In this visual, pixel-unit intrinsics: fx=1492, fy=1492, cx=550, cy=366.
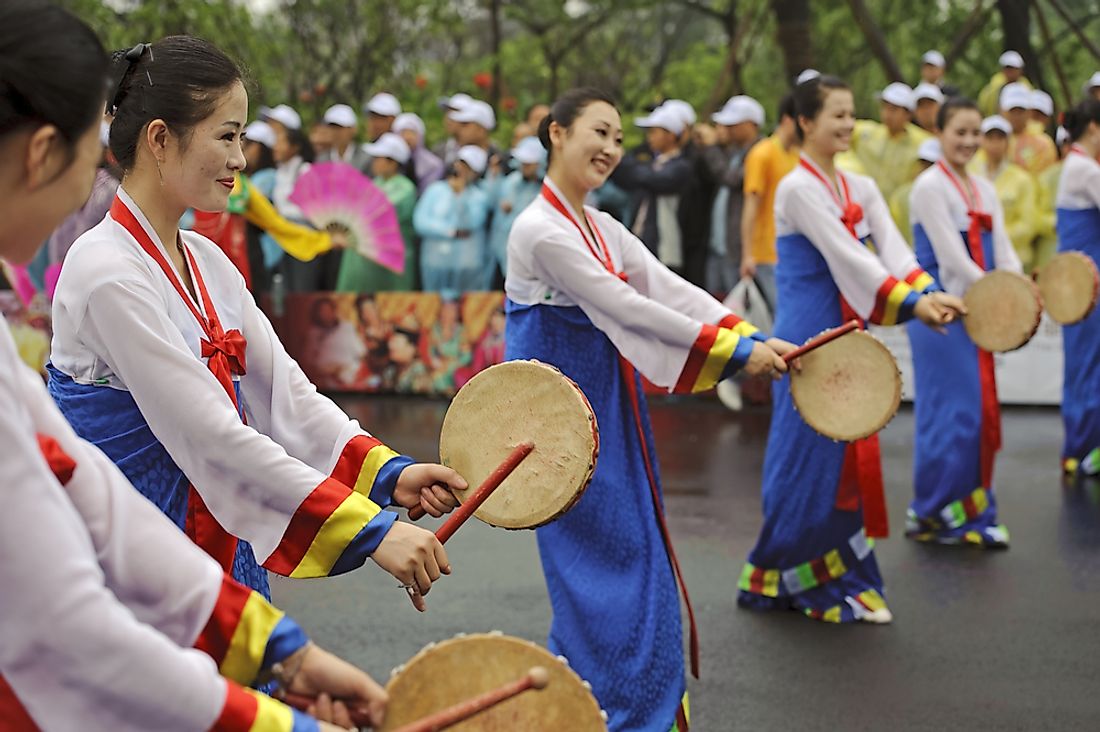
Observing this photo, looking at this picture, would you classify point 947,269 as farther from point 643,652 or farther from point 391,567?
point 391,567

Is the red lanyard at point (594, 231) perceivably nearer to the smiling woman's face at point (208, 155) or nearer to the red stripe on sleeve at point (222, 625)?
the smiling woman's face at point (208, 155)

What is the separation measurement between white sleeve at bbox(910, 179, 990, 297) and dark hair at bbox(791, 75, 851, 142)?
1.09m

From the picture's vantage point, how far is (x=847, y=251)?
5078 mm

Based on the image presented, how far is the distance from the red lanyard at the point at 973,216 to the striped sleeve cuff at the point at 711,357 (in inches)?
107

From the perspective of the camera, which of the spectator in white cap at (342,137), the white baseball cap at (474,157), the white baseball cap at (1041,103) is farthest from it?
the spectator in white cap at (342,137)

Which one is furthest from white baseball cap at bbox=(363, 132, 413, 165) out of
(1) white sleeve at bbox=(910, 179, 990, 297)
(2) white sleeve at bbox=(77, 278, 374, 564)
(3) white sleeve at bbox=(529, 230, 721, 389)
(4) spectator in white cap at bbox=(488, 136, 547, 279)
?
(2) white sleeve at bbox=(77, 278, 374, 564)

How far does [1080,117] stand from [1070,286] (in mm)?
1434

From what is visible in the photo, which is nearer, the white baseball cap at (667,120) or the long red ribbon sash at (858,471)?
the long red ribbon sash at (858,471)

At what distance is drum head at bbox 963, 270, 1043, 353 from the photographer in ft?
18.3

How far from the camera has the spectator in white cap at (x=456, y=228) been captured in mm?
10836

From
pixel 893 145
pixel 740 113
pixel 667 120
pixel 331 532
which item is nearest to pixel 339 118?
pixel 667 120

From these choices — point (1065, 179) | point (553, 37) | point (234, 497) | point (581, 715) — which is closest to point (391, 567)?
point (234, 497)

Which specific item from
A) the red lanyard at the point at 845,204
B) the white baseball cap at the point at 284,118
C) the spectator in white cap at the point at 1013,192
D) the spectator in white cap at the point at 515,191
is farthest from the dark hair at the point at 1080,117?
the white baseball cap at the point at 284,118

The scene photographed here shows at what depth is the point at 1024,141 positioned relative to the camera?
10469 millimetres
